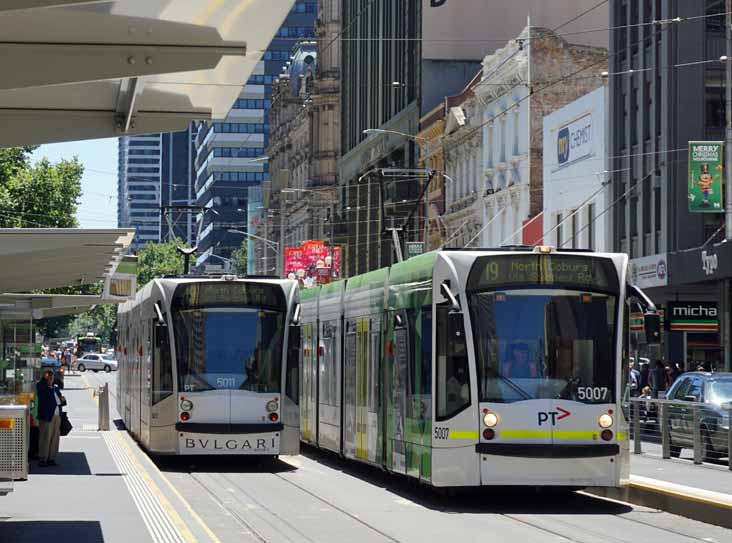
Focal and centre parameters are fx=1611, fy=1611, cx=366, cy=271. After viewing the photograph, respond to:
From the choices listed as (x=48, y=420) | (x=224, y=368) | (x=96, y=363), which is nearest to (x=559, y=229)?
(x=224, y=368)

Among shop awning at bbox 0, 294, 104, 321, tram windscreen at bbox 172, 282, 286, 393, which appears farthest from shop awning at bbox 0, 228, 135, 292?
tram windscreen at bbox 172, 282, 286, 393

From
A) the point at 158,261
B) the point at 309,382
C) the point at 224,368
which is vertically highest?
the point at 158,261

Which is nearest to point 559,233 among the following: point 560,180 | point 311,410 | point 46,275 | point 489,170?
point 560,180

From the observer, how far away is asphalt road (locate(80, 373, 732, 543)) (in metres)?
15.4

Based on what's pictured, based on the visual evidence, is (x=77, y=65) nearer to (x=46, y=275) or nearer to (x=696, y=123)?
(x=46, y=275)

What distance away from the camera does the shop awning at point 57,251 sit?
1747cm

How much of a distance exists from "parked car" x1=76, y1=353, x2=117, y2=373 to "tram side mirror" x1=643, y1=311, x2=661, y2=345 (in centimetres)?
10540

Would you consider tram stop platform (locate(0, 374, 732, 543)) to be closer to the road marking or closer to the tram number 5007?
the road marking

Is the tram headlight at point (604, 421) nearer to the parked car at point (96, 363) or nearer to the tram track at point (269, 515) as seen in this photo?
the tram track at point (269, 515)

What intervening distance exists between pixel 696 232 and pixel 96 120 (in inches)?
A: 1348

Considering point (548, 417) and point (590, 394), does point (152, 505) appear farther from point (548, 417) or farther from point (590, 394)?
point (590, 394)

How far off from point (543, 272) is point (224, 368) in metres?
7.01

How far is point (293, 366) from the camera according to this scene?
2419cm

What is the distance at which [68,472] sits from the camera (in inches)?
899
